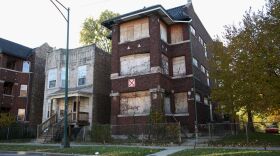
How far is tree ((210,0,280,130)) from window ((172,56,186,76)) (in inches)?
252

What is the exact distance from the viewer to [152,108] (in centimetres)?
2417

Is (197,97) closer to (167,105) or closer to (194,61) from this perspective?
(194,61)

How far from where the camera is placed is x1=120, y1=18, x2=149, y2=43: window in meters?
27.3

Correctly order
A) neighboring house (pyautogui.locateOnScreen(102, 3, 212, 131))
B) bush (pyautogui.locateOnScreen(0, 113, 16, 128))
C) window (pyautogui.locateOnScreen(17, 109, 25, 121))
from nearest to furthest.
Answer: neighboring house (pyautogui.locateOnScreen(102, 3, 212, 131))
bush (pyautogui.locateOnScreen(0, 113, 16, 128))
window (pyautogui.locateOnScreen(17, 109, 25, 121))

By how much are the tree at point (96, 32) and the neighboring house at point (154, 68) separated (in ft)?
65.1

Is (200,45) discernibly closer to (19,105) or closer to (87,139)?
(87,139)

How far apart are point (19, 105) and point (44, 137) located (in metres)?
13.5

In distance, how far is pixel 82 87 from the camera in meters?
31.7

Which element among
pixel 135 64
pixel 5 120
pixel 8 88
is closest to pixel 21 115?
pixel 8 88

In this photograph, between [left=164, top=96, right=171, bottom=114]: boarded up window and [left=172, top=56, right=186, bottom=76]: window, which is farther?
[left=172, top=56, right=186, bottom=76]: window

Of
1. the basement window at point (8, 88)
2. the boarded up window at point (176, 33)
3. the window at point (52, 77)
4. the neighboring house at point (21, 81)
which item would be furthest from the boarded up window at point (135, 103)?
the basement window at point (8, 88)

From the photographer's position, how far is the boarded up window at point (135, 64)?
87.2 feet

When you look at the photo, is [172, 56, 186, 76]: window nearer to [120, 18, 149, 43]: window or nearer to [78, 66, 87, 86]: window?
[120, 18, 149, 43]: window

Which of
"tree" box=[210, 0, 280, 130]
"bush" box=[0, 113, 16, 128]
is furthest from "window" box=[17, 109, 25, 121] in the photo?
"tree" box=[210, 0, 280, 130]
